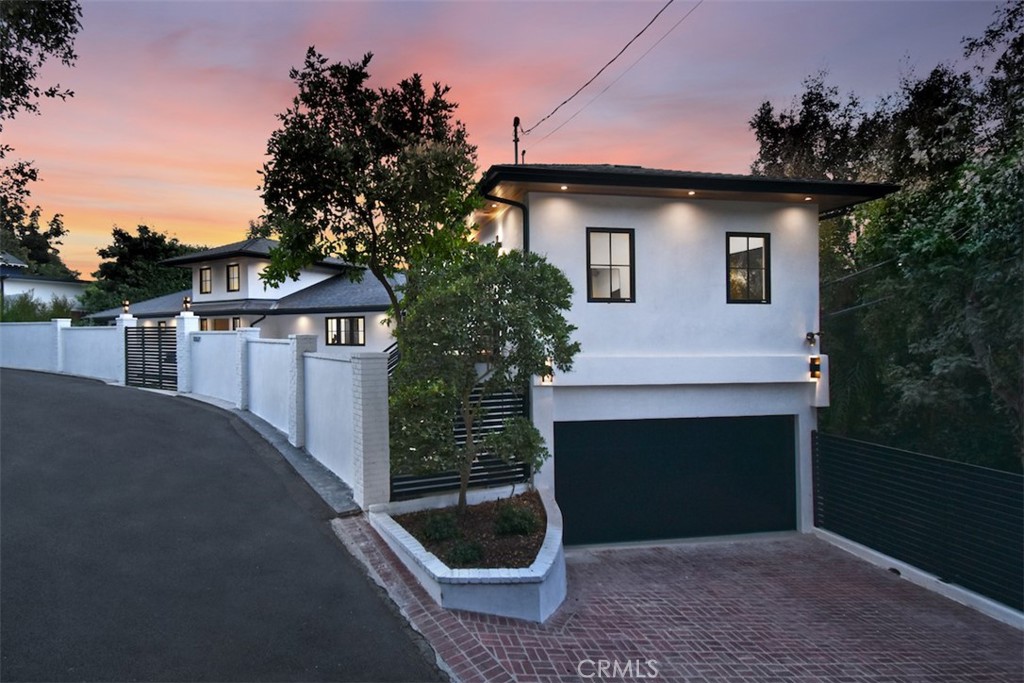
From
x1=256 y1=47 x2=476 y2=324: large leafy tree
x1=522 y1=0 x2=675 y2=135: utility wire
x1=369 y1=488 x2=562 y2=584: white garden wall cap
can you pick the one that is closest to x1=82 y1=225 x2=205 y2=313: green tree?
x1=256 y1=47 x2=476 y2=324: large leafy tree

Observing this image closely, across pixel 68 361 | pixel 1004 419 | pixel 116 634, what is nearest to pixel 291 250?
pixel 116 634

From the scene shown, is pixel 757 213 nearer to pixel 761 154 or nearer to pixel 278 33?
pixel 278 33

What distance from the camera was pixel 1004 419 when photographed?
453 inches

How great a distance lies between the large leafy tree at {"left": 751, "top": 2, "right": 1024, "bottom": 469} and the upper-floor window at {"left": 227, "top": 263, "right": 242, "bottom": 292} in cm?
2255

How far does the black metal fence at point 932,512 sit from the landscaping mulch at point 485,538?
5.71 metres

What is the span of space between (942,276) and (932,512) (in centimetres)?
514

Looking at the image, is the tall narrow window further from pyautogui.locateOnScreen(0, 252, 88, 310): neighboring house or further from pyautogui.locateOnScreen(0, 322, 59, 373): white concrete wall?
pyautogui.locateOnScreen(0, 252, 88, 310): neighboring house

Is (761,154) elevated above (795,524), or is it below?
above

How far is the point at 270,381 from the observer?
11.7m

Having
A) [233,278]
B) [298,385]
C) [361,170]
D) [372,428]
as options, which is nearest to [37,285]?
[233,278]

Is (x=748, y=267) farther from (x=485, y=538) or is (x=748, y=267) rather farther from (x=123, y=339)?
(x=123, y=339)

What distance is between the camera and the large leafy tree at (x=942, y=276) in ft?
33.9

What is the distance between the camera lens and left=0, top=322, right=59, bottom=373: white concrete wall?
1945 centimetres

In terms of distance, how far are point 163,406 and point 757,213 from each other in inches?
526
